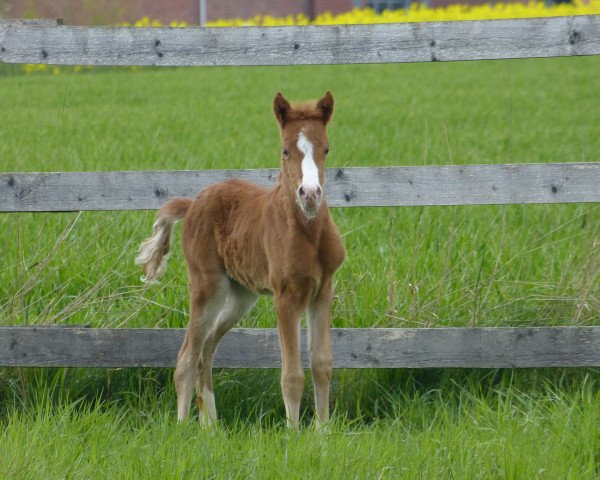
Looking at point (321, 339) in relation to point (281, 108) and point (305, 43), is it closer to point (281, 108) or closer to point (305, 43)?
point (281, 108)

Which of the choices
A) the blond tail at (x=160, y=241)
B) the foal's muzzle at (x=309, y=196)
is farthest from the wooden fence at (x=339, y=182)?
the foal's muzzle at (x=309, y=196)

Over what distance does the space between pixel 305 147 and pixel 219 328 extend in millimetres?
1212

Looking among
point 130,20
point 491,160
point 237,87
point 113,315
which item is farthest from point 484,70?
point 113,315

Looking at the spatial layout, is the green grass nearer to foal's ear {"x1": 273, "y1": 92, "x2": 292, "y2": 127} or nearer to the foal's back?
the foal's back

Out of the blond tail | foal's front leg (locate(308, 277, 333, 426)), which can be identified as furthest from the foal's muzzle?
the blond tail

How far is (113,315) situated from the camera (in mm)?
5246

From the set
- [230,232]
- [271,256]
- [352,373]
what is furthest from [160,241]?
[352,373]

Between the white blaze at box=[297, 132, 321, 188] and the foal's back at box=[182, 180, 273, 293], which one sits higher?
the white blaze at box=[297, 132, 321, 188]

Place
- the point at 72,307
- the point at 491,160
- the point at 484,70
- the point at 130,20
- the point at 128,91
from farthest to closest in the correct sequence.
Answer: the point at 130,20
the point at 484,70
the point at 128,91
the point at 491,160
the point at 72,307

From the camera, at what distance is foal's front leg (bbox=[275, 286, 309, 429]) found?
381 centimetres

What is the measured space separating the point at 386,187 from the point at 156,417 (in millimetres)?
1485

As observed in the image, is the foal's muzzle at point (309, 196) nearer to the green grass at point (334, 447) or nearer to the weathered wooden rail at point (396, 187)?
the green grass at point (334, 447)

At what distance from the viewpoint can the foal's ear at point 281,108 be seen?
3.68 metres

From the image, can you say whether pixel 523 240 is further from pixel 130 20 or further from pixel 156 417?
pixel 130 20
